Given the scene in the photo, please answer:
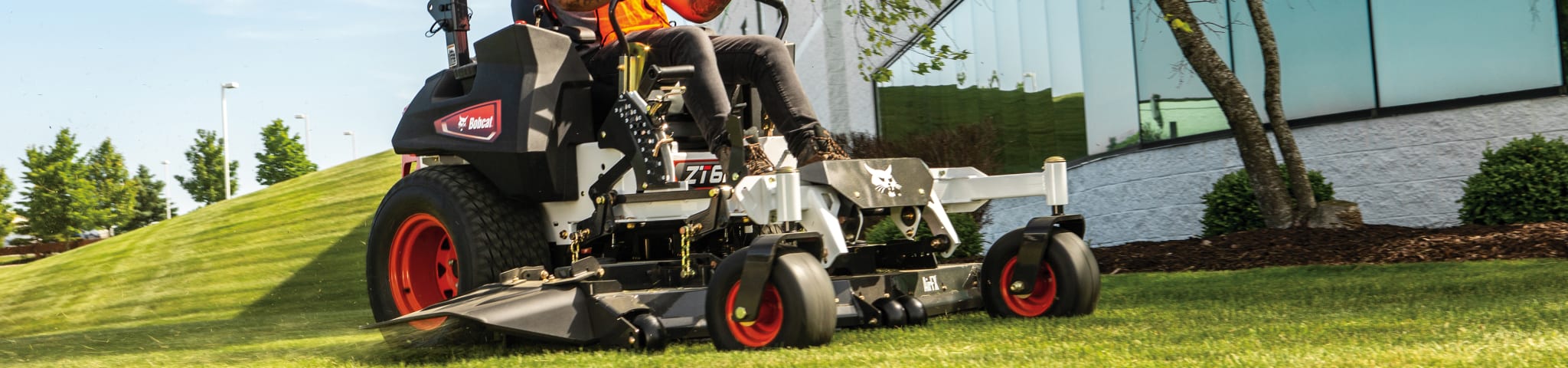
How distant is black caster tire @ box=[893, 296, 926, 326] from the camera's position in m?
4.08

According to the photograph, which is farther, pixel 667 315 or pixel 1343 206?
pixel 1343 206

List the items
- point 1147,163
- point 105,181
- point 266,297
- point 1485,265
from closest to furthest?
1. point 1485,265
2. point 1147,163
3. point 266,297
4. point 105,181

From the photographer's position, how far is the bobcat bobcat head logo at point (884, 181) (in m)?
A: 3.96

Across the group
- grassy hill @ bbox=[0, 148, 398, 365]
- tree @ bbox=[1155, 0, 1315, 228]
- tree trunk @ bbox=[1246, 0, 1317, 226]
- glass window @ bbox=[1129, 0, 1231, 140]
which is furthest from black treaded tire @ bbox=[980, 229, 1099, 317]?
glass window @ bbox=[1129, 0, 1231, 140]

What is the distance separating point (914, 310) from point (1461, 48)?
6.10 meters

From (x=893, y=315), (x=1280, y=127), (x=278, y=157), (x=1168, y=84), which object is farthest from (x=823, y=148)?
(x=278, y=157)

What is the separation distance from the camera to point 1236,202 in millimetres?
8562

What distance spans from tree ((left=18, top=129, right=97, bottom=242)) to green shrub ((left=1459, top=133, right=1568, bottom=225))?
120 ft

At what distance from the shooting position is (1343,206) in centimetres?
774

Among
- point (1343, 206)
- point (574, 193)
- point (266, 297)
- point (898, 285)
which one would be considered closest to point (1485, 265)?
point (1343, 206)

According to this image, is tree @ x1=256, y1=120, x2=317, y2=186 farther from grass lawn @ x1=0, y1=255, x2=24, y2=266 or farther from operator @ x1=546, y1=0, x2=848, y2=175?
operator @ x1=546, y1=0, x2=848, y2=175

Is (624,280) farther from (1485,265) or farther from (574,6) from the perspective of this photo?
(1485,265)

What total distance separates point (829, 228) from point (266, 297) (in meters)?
9.34

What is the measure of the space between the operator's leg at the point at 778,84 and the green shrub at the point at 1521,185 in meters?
4.93
